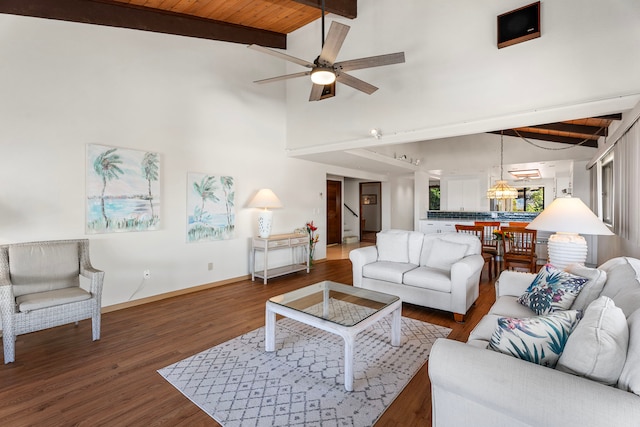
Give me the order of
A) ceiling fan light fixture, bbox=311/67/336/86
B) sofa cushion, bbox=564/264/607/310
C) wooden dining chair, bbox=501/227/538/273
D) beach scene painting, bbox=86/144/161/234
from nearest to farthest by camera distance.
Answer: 1. sofa cushion, bbox=564/264/607/310
2. ceiling fan light fixture, bbox=311/67/336/86
3. beach scene painting, bbox=86/144/161/234
4. wooden dining chair, bbox=501/227/538/273

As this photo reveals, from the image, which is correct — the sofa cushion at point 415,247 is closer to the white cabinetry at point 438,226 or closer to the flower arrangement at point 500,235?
the flower arrangement at point 500,235

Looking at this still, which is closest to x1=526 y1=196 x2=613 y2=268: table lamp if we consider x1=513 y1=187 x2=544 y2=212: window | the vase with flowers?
the vase with flowers

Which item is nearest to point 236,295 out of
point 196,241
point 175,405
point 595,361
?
point 196,241

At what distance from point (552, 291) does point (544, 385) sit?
1.21 m

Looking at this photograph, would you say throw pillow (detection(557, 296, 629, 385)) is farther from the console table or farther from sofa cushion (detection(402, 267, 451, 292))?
the console table

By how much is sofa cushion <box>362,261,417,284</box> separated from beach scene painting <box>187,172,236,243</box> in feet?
7.50

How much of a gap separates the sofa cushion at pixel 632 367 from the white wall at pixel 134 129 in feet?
14.2

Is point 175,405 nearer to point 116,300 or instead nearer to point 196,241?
point 116,300

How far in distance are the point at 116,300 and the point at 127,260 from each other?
48 cm

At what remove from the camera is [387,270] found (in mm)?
3740

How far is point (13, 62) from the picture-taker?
2.95 meters

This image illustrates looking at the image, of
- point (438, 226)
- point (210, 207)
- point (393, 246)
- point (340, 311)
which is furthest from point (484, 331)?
point (438, 226)

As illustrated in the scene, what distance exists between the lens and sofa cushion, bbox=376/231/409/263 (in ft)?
13.4

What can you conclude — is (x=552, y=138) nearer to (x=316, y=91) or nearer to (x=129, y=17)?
(x=316, y=91)
